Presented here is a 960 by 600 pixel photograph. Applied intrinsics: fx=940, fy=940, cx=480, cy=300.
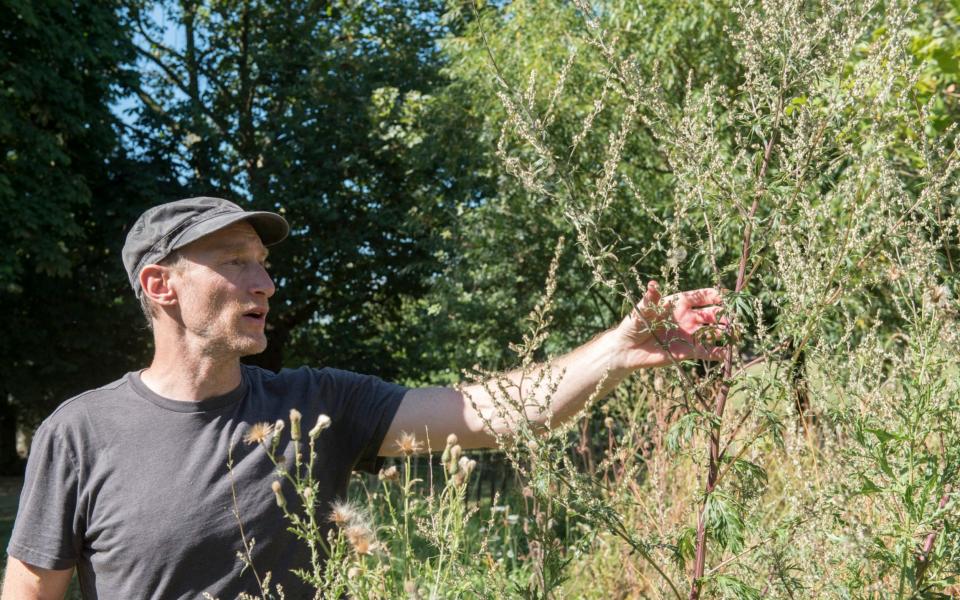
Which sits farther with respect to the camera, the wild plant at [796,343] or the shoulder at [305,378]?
the shoulder at [305,378]

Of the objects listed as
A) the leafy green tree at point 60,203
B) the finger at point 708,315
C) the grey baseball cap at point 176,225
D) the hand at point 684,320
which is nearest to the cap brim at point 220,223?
the grey baseball cap at point 176,225

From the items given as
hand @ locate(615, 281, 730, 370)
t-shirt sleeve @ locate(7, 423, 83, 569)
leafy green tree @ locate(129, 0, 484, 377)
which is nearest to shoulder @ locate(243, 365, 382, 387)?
t-shirt sleeve @ locate(7, 423, 83, 569)

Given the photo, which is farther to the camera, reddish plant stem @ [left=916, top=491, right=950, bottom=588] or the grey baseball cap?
the grey baseball cap

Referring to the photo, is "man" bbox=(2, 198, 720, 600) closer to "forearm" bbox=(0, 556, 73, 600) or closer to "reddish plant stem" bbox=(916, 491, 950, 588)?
"forearm" bbox=(0, 556, 73, 600)

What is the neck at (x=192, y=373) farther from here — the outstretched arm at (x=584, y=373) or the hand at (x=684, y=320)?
the hand at (x=684, y=320)

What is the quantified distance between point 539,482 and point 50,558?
1.39 m

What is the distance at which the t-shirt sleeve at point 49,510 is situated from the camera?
7.43 feet

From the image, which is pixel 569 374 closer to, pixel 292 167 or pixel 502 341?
pixel 502 341

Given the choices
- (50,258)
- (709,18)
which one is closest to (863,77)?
(709,18)

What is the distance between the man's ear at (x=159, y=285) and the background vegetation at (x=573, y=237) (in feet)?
2.51

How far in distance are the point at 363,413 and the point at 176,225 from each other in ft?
2.32

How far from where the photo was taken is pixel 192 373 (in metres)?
2.42

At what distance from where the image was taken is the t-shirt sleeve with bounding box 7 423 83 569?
2264 mm

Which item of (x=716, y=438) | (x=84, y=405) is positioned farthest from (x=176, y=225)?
(x=716, y=438)
